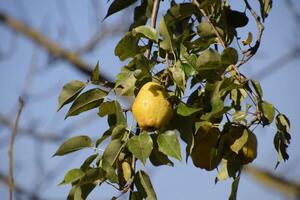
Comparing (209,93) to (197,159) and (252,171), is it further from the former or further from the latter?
(252,171)

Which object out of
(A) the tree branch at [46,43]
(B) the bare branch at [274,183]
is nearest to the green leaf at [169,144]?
(B) the bare branch at [274,183]

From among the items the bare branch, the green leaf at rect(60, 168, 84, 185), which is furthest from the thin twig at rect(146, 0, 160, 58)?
the bare branch

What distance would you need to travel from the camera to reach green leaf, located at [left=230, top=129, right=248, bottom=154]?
87 centimetres

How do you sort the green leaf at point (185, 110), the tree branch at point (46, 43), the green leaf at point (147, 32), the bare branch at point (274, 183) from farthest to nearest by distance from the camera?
the tree branch at point (46, 43)
the bare branch at point (274, 183)
the green leaf at point (147, 32)
the green leaf at point (185, 110)

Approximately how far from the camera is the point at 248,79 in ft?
2.90

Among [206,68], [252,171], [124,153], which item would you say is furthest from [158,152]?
[252,171]

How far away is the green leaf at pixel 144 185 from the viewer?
891 millimetres

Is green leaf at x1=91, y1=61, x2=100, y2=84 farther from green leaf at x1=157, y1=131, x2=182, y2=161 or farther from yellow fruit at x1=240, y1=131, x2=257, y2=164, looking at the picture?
yellow fruit at x1=240, y1=131, x2=257, y2=164

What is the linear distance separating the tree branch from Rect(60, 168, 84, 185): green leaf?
1.93 m

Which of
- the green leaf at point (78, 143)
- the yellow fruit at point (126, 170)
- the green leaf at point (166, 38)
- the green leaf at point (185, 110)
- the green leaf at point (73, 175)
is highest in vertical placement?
the green leaf at point (166, 38)

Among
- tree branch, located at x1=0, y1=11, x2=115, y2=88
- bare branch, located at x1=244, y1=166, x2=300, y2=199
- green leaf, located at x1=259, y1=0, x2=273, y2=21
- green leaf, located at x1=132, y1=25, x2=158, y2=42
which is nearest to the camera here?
green leaf, located at x1=132, y1=25, x2=158, y2=42

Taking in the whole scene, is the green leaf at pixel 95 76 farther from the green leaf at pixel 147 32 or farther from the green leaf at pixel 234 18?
the green leaf at pixel 234 18

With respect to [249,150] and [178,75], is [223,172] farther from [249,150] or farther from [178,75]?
[178,75]

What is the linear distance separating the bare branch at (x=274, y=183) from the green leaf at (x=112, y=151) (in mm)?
1738
